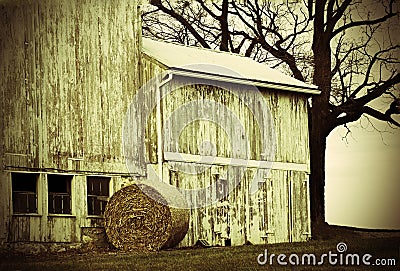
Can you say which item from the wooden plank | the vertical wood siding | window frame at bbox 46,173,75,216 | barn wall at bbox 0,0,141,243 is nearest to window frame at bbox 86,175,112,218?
barn wall at bbox 0,0,141,243

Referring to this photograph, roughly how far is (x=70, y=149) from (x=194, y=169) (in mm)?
3849

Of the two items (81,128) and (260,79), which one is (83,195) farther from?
(260,79)

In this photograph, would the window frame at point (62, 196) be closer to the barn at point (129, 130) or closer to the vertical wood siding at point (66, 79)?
the barn at point (129, 130)

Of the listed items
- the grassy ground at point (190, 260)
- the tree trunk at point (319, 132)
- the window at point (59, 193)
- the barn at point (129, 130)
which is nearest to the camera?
the grassy ground at point (190, 260)

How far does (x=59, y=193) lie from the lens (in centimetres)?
2277

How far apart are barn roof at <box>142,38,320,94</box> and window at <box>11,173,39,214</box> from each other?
492cm

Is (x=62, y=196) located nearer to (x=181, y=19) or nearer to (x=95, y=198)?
(x=95, y=198)

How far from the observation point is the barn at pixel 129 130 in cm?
2202

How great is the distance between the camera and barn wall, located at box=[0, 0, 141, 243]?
2175 cm

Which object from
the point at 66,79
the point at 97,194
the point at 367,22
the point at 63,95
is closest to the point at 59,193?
the point at 97,194

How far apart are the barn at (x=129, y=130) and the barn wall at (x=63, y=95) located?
28 millimetres

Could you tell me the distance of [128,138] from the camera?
962 inches

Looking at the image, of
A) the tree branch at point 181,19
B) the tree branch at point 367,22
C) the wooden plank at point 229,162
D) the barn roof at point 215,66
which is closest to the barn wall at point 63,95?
the barn roof at point 215,66

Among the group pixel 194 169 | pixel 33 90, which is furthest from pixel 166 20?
pixel 33 90
